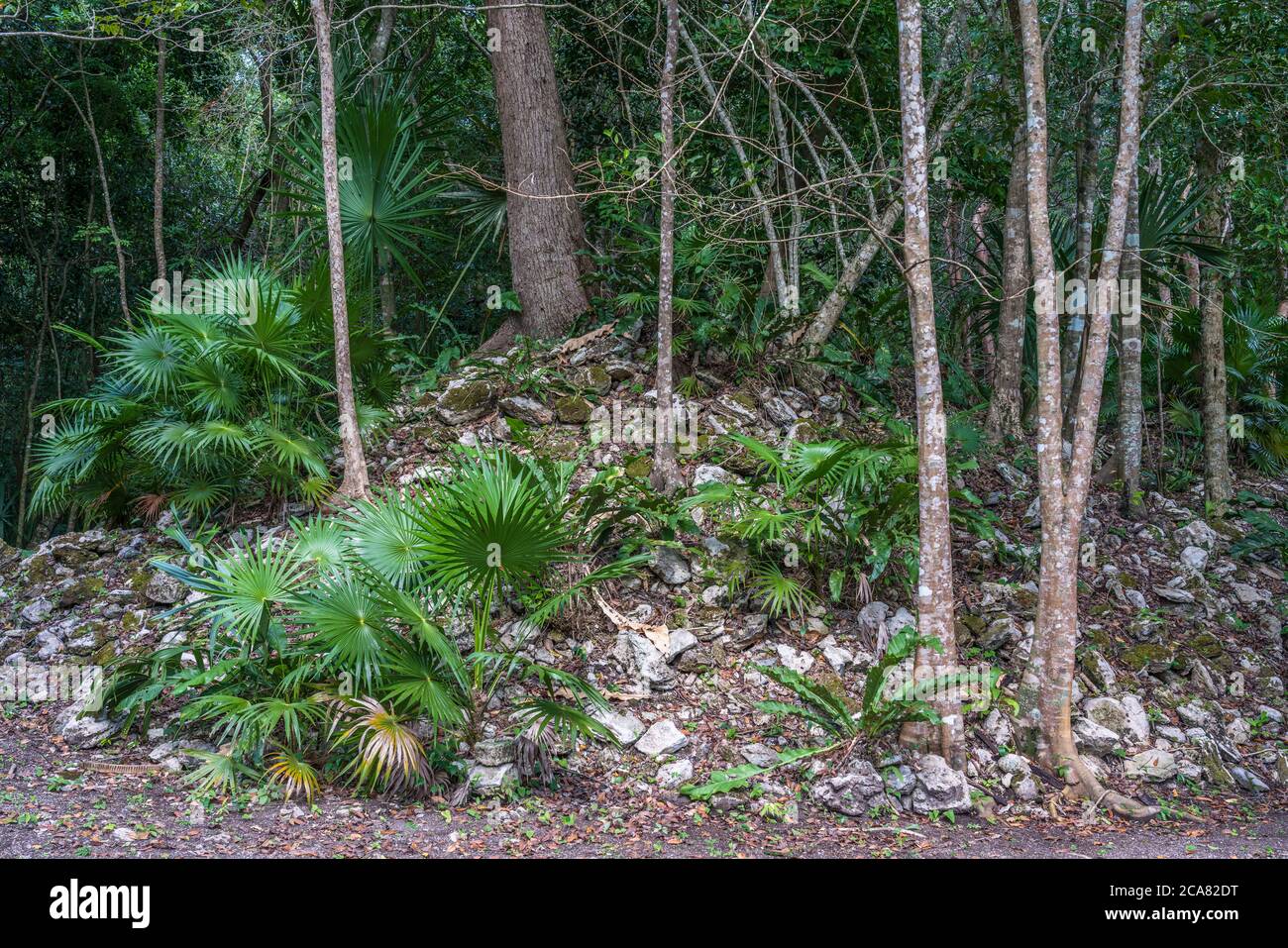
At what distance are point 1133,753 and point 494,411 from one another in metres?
6.11

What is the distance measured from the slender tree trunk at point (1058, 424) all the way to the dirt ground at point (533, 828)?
0.53 metres

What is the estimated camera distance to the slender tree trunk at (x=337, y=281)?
7625 millimetres

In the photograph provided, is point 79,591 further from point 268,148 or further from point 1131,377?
point 1131,377

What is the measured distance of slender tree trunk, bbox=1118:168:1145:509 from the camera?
8641mm

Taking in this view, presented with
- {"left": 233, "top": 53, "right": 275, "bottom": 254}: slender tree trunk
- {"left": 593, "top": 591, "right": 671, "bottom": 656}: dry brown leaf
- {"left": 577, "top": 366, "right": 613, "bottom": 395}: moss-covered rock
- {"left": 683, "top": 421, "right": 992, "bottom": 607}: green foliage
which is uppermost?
{"left": 233, "top": 53, "right": 275, "bottom": 254}: slender tree trunk

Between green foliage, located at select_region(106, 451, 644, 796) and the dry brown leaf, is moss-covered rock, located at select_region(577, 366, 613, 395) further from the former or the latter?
green foliage, located at select_region(106, 451, 644, 796)

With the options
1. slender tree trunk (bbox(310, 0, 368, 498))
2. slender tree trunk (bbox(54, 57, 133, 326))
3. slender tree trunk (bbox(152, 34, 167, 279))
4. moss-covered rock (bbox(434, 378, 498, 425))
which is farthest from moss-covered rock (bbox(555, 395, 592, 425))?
slender tree trunk (bbox(54, 57, 133, 326))

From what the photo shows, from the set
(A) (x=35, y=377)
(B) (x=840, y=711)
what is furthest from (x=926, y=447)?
(A) (x=35, y=377)

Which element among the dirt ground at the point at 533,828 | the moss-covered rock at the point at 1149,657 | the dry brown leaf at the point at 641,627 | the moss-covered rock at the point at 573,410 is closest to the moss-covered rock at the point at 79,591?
the dirt ground at the point at 533,828

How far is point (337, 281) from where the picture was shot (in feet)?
25.4

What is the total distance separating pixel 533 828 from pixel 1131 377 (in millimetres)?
6829

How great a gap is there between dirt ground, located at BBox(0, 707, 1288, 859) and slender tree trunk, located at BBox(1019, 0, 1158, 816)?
1.73ft

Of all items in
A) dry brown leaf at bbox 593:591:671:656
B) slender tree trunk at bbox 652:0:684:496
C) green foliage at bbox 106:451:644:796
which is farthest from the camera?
slender tree trunk at bbox 652:0:684:496

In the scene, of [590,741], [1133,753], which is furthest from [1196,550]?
[590,741]
